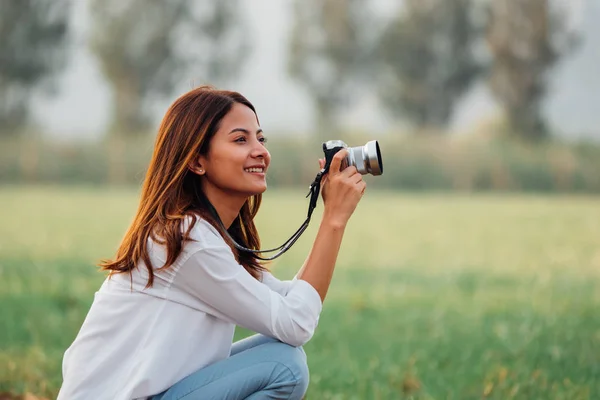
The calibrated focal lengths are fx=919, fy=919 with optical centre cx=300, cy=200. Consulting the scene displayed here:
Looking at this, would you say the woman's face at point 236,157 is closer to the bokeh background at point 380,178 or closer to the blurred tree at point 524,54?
the bokeh background at point 380,178

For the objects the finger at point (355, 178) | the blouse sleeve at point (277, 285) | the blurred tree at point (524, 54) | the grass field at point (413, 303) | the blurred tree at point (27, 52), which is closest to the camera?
the finger at point (355, 178)

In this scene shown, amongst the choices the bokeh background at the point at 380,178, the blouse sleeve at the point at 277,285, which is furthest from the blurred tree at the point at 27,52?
the blouse sleeve at the point at 277,285

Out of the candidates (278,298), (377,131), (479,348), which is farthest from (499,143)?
(278,298)

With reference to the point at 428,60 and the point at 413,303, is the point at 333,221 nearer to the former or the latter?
the point at 413,303

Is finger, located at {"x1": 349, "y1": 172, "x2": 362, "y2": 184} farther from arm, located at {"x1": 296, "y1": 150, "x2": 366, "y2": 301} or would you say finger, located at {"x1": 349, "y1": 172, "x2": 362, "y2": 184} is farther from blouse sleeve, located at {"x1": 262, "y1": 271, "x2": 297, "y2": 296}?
blouse sleeve, located at {"x1": 262, "y1": 271, "x2": 297, "y2": 296}

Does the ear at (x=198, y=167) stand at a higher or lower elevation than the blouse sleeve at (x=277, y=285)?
higher

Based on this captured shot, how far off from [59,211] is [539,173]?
17.1 meters

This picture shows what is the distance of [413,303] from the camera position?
7.04 meters

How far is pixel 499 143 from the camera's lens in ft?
97.0

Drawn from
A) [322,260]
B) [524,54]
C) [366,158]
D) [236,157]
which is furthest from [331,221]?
[524,54]

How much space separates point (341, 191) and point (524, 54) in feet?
112

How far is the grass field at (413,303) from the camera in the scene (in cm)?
427

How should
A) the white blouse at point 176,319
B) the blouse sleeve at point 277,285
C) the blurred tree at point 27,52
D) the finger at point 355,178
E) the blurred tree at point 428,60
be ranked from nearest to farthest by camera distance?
A: the white blouse at point 176,319, the finger at point 355,178, the blouse sleeve at point 277,285, the blurred tree at point 27,52, the blurred tree at point 428,60

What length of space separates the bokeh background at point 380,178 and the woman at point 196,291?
0.31m
